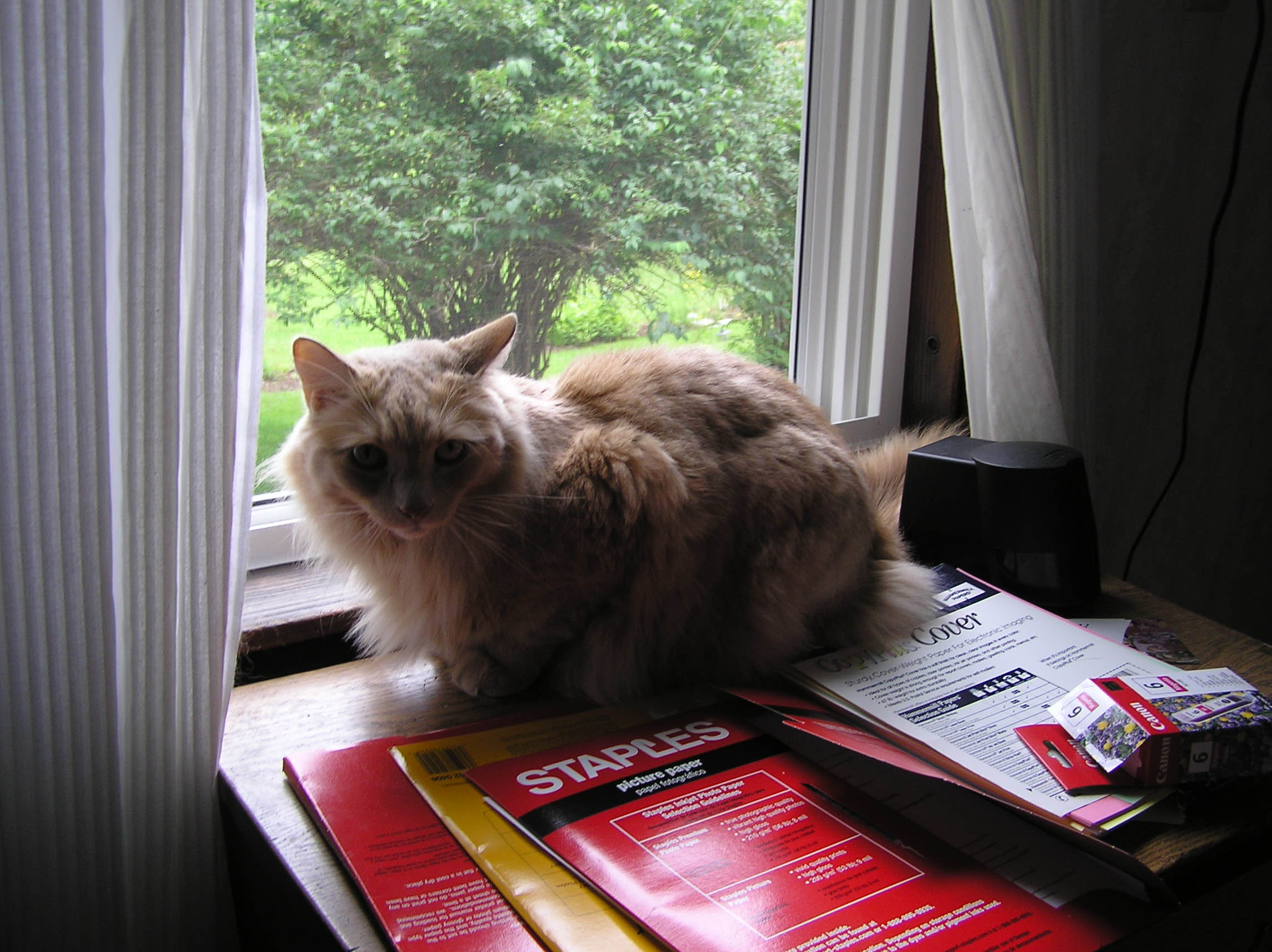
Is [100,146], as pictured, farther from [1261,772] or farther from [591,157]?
[1261,772]

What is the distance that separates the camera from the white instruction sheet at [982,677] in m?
0.93

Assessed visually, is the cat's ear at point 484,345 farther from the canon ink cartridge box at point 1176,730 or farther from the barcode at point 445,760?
the canon ink cartridge box at point 1176,730

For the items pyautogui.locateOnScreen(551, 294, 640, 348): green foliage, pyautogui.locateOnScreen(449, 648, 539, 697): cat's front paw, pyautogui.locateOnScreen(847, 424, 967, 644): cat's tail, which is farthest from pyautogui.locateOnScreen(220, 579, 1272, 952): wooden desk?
pyautogui.locateOnScreen(551, 294, 640, 348): green foliage

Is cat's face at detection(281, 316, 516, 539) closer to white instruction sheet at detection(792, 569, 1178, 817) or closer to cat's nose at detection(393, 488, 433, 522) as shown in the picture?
cat's nose at detection(393, 488, 433, 522)

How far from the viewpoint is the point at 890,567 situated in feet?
4.24

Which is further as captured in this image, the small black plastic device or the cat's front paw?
the small black plastic device

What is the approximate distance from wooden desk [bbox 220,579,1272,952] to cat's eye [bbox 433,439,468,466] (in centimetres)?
30

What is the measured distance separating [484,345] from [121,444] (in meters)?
0.39

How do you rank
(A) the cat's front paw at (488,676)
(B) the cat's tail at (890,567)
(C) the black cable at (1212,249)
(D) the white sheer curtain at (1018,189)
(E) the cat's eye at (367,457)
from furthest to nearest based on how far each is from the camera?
(C) the black cable at (1212,249) → (D) the white sheer curtain at (1018,189) → (B) the cat's tail at (890,567) → (A) the cat's front paw at (488,676) → (E) the cat's eye at (367,457)

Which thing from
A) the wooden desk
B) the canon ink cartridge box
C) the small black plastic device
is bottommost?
the wooden desk

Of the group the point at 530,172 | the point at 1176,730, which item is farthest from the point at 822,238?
the point at 1176,730

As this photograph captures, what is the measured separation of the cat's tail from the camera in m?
1.21

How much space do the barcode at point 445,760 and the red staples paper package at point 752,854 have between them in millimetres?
25

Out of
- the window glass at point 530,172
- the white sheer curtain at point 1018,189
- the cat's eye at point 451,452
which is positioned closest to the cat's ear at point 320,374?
the cat's eye at point 451,452
